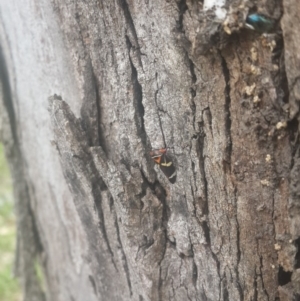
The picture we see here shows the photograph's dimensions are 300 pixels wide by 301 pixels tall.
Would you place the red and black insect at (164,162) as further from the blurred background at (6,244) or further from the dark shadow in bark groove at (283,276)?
the blurred background at (6,244)

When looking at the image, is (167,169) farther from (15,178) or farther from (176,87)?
(15,178)

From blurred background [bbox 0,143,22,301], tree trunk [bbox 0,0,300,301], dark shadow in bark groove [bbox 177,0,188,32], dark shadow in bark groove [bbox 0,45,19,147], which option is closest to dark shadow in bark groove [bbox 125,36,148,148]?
tree trunk [bbox 0,0,300,301]

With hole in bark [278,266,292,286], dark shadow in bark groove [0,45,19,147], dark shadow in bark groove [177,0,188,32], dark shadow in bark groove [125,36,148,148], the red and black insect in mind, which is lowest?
hole in bark [278,266,292,286]

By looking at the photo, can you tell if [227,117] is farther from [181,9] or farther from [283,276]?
[283,276]

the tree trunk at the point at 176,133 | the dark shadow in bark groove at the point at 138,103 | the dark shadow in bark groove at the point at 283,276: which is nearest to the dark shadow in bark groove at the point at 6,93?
the tree trunk at the point at 176,133

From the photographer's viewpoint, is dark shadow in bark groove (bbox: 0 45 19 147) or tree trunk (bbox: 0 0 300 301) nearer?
tree trunk (bbox: 0 0 300 301)

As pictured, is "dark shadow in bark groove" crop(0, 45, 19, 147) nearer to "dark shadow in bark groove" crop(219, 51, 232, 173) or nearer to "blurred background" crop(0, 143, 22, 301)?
"dark shadow in bark groove" crop(219, 51, 232, 173)

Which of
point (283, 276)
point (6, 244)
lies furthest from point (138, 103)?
point (6, 244)

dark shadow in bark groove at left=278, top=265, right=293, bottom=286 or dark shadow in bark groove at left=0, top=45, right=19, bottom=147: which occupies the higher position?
dark shadow in bark groove at left=0, top=45, right=19, bottom=147
